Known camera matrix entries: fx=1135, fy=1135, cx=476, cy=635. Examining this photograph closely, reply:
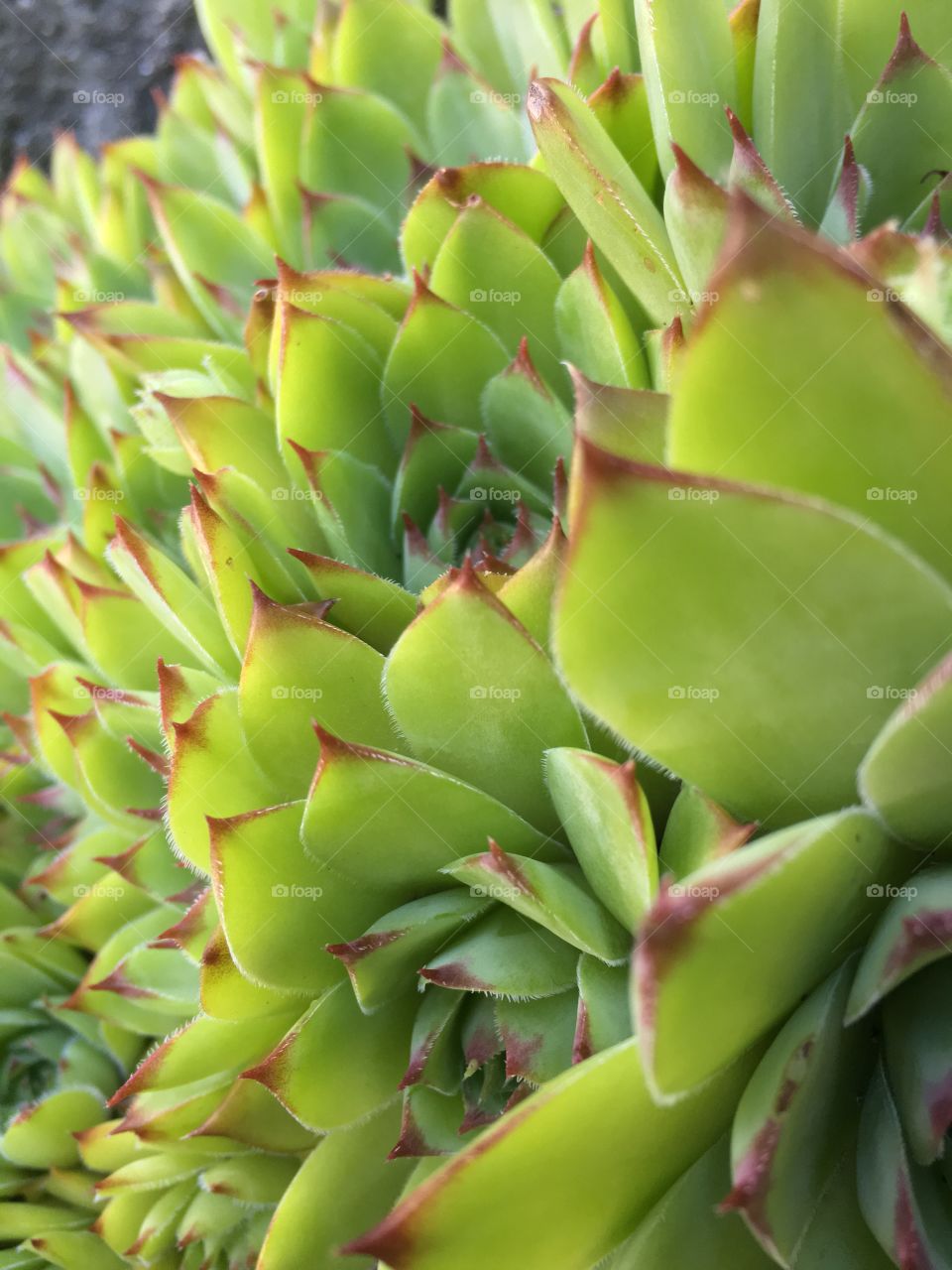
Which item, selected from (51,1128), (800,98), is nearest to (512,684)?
(800,98)

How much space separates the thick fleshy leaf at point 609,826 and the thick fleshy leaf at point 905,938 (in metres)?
0.08

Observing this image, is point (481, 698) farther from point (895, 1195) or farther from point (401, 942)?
point (895, 1195)

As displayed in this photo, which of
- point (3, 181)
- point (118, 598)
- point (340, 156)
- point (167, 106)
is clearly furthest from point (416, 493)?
point (3, 181)

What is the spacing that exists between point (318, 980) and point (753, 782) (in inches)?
10.0

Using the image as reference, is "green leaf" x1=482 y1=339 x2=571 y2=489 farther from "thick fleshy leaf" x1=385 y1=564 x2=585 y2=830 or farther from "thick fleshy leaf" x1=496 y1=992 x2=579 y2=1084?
"thick fleshy leaf" x1=496 y1=992 x2=579 y2=1084

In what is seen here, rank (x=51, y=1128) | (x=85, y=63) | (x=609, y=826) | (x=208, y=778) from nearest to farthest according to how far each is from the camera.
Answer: (x=609, y=826), (x=208, y=778), (x=51, y=1128), (x=85, y=63)

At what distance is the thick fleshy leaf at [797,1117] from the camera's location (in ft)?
1.27

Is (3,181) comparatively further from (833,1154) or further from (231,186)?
(833,1154)

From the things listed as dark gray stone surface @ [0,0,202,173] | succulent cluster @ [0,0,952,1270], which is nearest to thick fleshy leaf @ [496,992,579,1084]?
succulent cluster @ [0,0,952,1270]

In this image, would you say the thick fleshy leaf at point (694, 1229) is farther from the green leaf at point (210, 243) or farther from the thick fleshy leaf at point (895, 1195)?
the green leaf at point (210, 243)

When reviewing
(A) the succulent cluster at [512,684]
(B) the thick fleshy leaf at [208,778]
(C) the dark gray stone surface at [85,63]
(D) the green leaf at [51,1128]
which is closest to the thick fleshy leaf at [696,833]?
(A) the succulent cluster at [512,684]

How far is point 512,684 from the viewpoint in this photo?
528mm

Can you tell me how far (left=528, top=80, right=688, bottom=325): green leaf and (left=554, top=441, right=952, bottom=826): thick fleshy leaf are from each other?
26 centimetres

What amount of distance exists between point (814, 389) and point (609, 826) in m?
0.20
